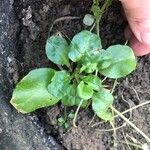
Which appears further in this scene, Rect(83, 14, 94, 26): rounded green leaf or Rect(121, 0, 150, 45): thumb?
Rect(83, 14, 94, 26): rounded green leaf

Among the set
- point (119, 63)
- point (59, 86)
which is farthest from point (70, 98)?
point (119, 63)

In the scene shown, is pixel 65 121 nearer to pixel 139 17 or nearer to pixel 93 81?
pixel 93 81

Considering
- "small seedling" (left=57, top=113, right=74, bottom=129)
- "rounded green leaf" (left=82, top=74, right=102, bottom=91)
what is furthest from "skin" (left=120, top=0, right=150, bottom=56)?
"small seedling" (left=57, top=113, right=74, bottom=129)

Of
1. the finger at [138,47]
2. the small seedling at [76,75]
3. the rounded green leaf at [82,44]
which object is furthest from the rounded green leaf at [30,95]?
the finger at [138,47]

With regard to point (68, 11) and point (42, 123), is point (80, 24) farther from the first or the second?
point (42, 123)

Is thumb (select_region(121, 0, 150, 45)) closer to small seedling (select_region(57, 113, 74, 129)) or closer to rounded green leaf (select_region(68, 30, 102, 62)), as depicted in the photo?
rounded green leaf (select_region(68, 30, 102, 62))

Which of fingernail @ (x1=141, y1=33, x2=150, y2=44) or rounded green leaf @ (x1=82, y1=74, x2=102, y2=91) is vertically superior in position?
fingernail @ (x1=141, y1=33, x2=150, y2=44)

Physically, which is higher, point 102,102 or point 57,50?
point 57,50

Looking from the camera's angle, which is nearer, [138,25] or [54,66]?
[138,25]
